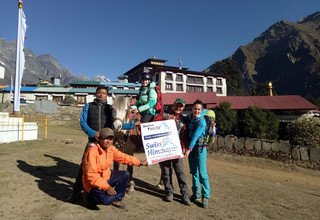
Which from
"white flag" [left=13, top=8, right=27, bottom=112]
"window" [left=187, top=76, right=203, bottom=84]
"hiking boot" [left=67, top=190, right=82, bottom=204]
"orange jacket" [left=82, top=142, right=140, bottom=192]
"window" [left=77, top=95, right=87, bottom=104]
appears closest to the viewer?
"orange jacket" [left=82, top=142, right=140, bottom=192]

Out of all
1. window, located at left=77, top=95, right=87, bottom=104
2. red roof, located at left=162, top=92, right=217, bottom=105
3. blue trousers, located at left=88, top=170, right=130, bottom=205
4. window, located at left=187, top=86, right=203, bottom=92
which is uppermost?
window, located at left=187, top=86, right=203, bottom=92

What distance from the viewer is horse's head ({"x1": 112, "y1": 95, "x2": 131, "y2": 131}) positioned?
531 centimetres

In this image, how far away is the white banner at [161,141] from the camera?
5.36m

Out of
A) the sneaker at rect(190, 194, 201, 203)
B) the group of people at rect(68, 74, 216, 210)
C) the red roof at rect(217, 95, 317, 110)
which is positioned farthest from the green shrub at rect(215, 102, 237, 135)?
the sneaker at rect(190, 194, 201, 203)

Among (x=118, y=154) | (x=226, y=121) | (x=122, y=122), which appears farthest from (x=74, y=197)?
(x=226, y=121)

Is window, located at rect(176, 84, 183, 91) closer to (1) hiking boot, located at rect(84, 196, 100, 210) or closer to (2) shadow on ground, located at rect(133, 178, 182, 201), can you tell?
(2) shadow on ground, located at rect(133, 178, 182, 201)

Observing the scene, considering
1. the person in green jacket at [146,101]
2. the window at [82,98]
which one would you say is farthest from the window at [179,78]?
the person in green jacket at [146,101]

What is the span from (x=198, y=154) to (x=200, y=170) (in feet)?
1.07

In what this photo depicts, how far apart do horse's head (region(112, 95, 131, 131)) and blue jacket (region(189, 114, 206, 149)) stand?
1.40 meters

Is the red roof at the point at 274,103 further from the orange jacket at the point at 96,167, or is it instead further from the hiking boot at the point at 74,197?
the orange jacket at the point at 96,167

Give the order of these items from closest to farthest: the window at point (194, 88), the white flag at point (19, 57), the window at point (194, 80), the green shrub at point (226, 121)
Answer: the white flag at point (19, 57), the green shrub at point (226, 121), the window at point (194, 88), the window at point (194, 80)

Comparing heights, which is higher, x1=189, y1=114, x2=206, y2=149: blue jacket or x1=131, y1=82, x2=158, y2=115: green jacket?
x1=131, y1=82, x2=158, y2=115: green jacket

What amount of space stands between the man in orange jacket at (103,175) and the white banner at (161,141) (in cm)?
45

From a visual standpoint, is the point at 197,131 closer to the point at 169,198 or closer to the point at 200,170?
the point at 200,170
